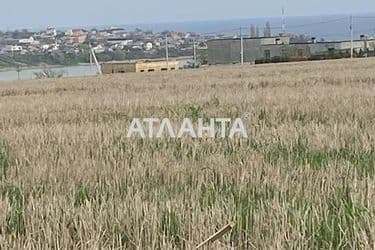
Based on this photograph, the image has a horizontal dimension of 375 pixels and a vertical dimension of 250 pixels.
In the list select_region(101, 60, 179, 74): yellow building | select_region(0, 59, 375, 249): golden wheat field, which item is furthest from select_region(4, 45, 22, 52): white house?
select_region(0, 59, 375, 249): golden wheat field

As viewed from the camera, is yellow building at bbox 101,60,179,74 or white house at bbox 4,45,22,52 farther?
white house at bbox 4,45,22,52

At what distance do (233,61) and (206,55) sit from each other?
191 inches

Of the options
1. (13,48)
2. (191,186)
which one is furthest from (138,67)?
(191,186)

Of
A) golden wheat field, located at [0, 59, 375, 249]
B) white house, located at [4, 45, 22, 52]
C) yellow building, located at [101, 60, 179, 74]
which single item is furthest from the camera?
white house, located at [4, 45, 22, 52]

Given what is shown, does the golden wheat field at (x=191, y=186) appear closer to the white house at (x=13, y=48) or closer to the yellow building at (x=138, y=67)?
the yellow building at (x=138, y=67)

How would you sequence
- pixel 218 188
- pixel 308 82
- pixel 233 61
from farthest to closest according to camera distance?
pixel 233 61, pixel 308 82, pixel 218 188

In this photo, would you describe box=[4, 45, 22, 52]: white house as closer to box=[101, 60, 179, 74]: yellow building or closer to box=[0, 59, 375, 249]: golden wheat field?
box=[101, 60, 179, 74]: yellow building

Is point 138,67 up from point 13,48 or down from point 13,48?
down

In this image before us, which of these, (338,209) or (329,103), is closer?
(338,209)

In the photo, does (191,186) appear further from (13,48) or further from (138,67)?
(13,48)

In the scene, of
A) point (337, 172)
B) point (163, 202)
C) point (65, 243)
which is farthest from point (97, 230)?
point (337, 172)

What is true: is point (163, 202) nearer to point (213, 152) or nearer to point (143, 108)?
point (213, 152)

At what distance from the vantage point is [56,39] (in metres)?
89.4

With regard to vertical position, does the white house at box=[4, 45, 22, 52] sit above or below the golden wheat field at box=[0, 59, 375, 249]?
below
